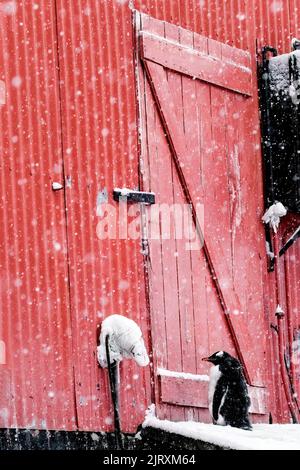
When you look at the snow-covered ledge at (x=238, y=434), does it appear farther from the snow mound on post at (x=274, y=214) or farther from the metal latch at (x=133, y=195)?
the snow mound on post at (x=274, y=214)

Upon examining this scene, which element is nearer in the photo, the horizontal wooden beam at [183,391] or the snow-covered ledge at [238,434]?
the snow-covered ledge at [238,434]

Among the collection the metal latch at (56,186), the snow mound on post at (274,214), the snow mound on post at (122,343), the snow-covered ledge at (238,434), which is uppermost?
the metal latch at (56,186)

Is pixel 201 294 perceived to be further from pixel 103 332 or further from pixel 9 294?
pixel 9 294

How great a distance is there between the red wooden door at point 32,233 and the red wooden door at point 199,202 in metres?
0.91

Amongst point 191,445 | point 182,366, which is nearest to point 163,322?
point 182,366

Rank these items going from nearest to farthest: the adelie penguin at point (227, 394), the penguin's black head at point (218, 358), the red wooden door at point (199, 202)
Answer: the adelie penguin at point (227, 394) → the penguin's black head at point (218, 358) → the red wooden door at point (199, 202)

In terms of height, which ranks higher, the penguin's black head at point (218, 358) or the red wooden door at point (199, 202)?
the red wooden door at point (199, 202)

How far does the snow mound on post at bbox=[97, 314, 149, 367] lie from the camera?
27.2 feet

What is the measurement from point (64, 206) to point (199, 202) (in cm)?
151

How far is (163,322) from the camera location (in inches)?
348

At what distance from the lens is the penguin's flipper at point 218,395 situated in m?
8.41

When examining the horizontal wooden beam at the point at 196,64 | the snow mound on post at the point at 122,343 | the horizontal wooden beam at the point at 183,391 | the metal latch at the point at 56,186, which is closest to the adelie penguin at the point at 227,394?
the horizontal wooden beam at the point at 183,391

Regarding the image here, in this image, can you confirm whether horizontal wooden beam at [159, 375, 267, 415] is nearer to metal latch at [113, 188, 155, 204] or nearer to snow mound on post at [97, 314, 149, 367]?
snow mound on post at [97, 314, 149, 367]
